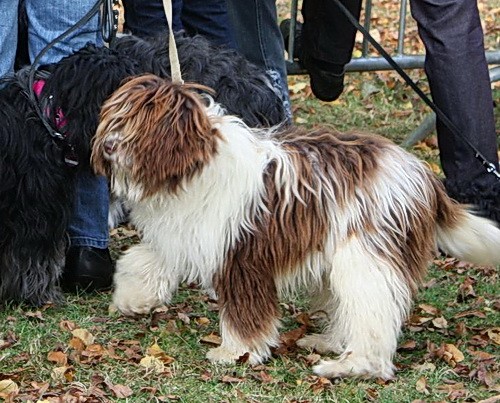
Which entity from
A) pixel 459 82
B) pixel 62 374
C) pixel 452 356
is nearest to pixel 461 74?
pixel 459 82

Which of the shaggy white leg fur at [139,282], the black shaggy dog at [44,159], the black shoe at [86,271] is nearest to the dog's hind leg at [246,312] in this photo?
the shaggy white leg fur at [139,282]

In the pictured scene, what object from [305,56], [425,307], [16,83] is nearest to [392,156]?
[425,307]

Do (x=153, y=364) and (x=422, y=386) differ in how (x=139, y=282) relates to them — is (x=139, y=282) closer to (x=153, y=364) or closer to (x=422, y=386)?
(x=153, y=364)

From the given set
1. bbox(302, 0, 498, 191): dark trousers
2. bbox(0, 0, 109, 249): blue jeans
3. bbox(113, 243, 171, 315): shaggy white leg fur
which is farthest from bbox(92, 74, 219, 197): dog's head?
bbox(302, 0, 498, 191): dark trousers

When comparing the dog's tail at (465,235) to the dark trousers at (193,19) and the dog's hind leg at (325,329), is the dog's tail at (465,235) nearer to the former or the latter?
the dog's hind leg at (325,329)

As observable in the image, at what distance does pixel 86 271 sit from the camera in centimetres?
479

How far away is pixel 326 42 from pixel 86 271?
6.90 ft

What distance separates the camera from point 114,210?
5.62 m

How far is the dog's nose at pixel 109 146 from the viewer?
367 centimetres

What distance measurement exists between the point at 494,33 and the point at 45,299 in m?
6.28

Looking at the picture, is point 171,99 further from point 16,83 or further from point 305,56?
point 305,56

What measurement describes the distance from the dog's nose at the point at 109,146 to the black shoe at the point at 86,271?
1.18 metres

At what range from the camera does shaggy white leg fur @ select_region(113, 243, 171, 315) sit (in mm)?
4082

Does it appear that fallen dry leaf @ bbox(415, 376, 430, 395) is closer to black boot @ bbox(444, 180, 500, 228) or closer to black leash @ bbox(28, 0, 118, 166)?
black boot @ bbox(444, 180, 500, 228)
